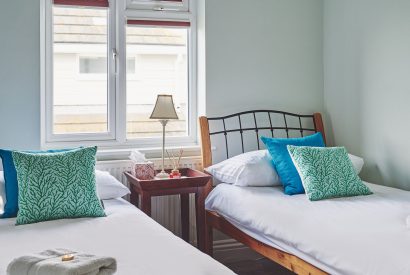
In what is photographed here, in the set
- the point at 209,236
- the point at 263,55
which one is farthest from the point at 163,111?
the point at 263,55

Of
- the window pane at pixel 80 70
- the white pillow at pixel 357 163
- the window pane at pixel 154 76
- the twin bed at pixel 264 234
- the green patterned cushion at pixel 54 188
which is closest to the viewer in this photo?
the twin bed at pixel 264 234

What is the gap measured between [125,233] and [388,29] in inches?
90.7

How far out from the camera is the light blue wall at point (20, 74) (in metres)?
3.31

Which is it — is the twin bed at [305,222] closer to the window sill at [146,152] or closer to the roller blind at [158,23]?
the window sill at [146,152]

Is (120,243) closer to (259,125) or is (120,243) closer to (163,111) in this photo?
(163,111)

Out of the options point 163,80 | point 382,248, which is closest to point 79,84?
point 163,80

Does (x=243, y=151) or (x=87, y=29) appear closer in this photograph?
(x=87, y=29)

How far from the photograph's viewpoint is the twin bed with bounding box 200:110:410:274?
2.24m

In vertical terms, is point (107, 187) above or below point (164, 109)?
below

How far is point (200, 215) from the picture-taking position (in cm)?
350

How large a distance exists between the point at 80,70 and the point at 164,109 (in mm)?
725

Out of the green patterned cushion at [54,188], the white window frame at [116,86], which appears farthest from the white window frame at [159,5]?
the green patterned cushion at [54,188]

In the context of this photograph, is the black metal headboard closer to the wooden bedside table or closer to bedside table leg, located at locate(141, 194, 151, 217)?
the wooden bedside table

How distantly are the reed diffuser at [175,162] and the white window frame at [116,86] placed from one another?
0.16 m
